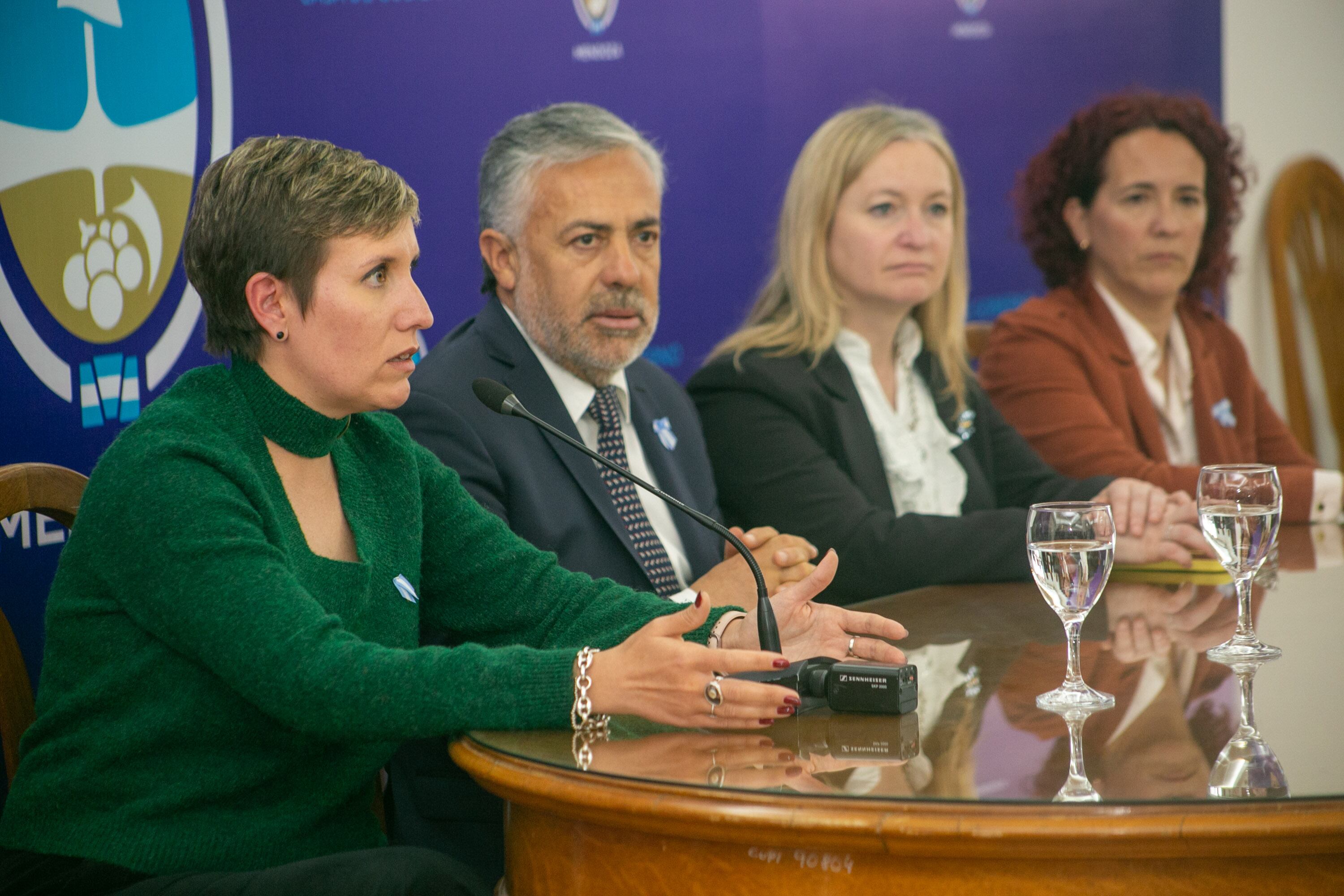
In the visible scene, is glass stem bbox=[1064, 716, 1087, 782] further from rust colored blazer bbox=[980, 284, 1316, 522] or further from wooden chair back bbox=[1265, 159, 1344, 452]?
wooden chair back bbox=[1265, 159, 1344, 452]

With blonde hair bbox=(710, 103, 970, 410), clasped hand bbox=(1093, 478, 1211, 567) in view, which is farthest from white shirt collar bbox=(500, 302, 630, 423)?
clasped hand bbox=(1093, 478, 1211, 567)

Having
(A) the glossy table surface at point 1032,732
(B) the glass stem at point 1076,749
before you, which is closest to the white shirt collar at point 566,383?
(A) the glossy table surface at point 1032,732

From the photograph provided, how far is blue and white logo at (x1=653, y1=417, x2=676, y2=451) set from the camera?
220 centimetres

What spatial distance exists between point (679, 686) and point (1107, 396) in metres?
2.02

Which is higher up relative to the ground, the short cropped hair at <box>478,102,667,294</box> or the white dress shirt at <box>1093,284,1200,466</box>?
the short cropped hair at <box>478,102,667,294</box>

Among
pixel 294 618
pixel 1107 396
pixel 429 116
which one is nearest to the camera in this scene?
pixel 294 618

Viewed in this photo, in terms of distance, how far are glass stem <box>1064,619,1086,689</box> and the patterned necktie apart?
0.79m

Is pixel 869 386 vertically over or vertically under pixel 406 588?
over

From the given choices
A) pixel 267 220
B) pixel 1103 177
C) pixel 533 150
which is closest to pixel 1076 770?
pixel 267 220

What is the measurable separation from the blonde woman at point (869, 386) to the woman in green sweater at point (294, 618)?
2.52 ft

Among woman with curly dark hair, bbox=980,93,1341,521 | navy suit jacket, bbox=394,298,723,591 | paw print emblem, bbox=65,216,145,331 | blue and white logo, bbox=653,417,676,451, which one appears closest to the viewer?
navy suit jacket, bbox=394,298,723,591

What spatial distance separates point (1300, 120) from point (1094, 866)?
4.43 meters

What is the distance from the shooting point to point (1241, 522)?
1.50 m

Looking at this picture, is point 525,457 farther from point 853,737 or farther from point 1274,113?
point 1274,113
